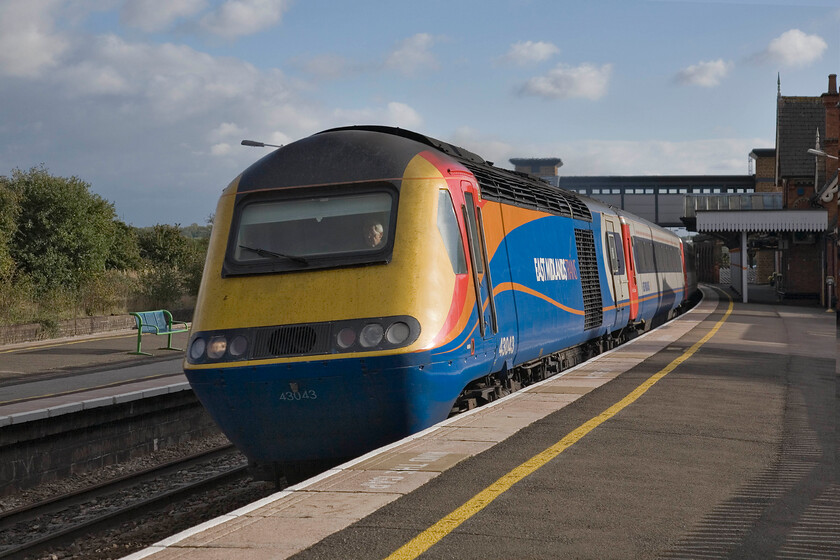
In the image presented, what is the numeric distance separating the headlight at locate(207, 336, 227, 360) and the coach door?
1079 cm

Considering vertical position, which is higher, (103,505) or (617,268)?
(617,268)

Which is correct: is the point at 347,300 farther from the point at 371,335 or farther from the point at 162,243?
the point at 162,243

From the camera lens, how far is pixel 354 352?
8305 millimetres

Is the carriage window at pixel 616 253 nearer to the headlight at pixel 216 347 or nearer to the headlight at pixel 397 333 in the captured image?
the headlight at pixel 397 333

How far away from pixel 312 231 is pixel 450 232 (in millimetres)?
1418

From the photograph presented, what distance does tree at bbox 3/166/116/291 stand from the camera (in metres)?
37.8

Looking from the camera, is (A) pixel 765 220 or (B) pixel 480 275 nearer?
(B) pixel 480 275

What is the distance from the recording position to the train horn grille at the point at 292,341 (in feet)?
27.7

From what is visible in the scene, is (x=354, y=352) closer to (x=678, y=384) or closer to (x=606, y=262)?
(x=678, y=384)

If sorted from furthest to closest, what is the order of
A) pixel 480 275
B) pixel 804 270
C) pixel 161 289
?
1. pixel 804 270
2. pixel 161 289
3. pixel 480 275

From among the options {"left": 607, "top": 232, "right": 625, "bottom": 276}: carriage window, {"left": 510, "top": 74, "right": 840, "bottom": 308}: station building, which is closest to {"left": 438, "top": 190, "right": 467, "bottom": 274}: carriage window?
{"left": 607, "top": 232, "right": 625, "bottom": 276}: carriage window

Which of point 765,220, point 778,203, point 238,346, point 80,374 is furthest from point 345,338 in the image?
point 778,203

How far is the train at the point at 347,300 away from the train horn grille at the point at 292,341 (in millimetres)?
13

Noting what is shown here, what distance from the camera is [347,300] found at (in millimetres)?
8586
